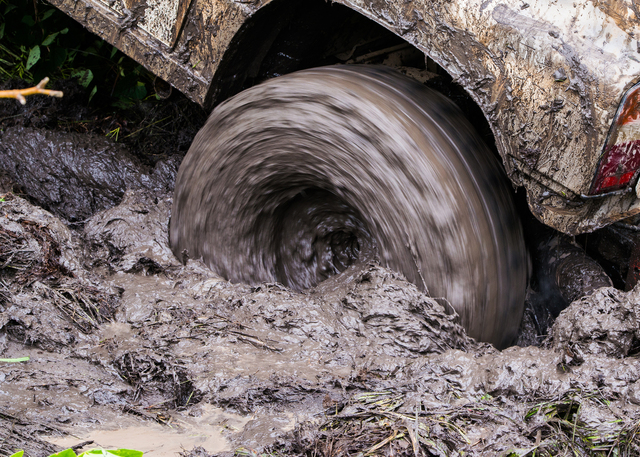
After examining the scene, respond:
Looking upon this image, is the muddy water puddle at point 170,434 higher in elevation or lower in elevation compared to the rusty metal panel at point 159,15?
lower

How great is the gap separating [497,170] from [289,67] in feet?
3.53

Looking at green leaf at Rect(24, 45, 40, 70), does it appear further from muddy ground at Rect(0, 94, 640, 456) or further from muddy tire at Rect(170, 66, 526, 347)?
muddy tire at Rect(170, 66, 526, 347)

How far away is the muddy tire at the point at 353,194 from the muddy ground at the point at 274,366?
Answer: 138 mm

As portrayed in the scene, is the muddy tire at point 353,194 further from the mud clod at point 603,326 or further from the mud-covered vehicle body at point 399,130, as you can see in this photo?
the mud clod at point 603,326

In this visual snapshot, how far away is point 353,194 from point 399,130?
0.31m

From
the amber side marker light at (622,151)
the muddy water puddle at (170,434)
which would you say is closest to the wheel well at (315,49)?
the amber side marker light at (622,151)

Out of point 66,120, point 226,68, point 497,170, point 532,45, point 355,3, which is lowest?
point 66,120

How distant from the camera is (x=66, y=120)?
11.5ft

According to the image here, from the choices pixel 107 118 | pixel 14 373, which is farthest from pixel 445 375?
pixel 107 118

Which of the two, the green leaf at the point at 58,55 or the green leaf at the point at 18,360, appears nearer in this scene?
the green leaf at the point at 18,360

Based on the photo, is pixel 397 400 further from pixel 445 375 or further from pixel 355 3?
pixel 355 3

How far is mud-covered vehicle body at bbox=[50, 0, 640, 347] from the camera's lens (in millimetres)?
1492

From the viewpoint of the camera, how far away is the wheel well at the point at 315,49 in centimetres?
214

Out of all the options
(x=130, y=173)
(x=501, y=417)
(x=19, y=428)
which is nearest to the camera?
(x=19, y=428)
